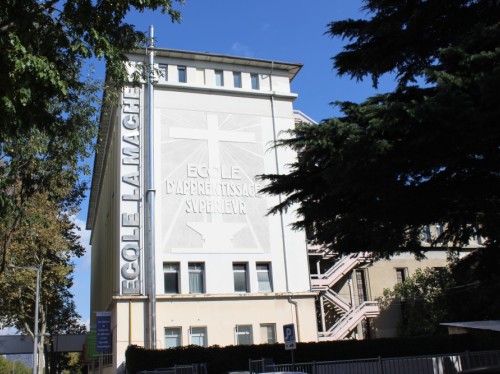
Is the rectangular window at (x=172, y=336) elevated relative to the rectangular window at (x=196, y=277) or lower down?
lower down

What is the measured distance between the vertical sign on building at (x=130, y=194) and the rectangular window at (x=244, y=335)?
19.6 feet

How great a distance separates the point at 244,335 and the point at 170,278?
5.22m

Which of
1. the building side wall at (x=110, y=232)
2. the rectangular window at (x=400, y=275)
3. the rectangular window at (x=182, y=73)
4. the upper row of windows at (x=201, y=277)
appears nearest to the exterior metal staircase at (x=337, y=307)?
the upper row of windows at (x=201, y=277)

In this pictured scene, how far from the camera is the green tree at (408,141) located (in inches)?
355

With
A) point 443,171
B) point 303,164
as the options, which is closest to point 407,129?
point 443,171

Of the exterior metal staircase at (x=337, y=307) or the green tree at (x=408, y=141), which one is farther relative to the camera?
the exterior metal staircase at (x=337, y=307)

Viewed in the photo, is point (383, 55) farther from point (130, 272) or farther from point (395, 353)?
point (130, 272)

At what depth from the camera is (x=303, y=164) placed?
11203 mm

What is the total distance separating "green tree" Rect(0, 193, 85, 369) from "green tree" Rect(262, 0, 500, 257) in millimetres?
23663

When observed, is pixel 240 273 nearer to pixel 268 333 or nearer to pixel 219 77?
pixel 268 333

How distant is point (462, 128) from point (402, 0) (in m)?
3.92

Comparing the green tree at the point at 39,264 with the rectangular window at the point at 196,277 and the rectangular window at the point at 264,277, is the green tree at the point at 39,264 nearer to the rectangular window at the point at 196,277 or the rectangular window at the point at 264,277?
the rectangular window at the point at 196,277

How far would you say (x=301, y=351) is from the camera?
27.4 metres

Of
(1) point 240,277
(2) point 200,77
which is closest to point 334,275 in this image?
(1) point 240,277
